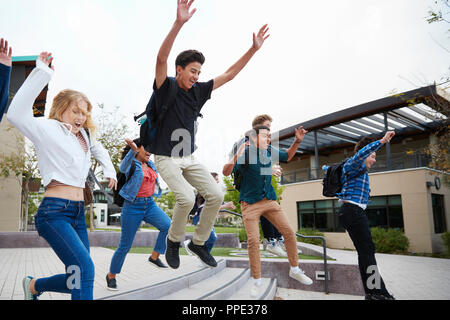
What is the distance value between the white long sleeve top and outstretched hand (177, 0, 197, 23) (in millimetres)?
1117

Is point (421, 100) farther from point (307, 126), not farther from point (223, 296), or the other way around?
point (223, 296)

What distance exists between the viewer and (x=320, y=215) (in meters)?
21.5

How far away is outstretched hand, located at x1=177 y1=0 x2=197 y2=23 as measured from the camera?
2668mm

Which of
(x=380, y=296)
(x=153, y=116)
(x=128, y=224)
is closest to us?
(x=153, y=116)

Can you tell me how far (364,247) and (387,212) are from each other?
15873 mm

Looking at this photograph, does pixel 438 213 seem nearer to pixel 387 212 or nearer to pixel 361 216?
pixel 387 212

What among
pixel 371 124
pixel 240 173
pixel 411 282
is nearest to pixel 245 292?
pixel 240 173

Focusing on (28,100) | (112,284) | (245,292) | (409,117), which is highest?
(409,117)

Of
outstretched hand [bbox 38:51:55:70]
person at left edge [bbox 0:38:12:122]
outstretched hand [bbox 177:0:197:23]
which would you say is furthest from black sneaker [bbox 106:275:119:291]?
outstretched hand [bbox 177:0:197:23]

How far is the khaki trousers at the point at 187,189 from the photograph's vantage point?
3.11 metres

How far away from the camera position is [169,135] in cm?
313

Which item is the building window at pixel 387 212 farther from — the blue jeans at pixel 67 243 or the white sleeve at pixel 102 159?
the blue jeans at pixel 67 243

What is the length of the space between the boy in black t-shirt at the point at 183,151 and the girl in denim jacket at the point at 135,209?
3.80 ft
